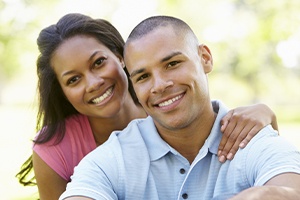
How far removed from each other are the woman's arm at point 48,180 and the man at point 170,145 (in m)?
0.79

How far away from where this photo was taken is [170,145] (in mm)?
2902

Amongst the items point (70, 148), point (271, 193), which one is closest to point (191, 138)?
point (271, 193)

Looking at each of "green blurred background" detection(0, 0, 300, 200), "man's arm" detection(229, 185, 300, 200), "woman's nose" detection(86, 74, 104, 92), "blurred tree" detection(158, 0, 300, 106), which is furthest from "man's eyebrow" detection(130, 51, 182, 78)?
"blurred tree" detection(158, 0, 300, 106)

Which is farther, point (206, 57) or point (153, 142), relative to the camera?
point (206, 57)

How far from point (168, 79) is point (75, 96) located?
3.03 feet

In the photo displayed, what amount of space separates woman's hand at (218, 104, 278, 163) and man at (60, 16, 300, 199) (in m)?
0.04

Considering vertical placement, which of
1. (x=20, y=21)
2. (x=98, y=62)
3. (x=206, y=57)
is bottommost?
(x=206, y=57)

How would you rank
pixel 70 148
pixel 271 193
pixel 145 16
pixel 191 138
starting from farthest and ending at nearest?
1. pixel 145 16
2. pixel 70 148
3. pixel 191 138
4. pixel 271 193

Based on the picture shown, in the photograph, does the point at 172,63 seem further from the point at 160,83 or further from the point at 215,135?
the point at 215,135

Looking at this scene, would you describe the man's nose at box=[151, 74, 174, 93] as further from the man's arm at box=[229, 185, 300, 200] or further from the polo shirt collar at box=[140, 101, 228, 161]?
the man's arm at box=[229, 185, 300, 200]

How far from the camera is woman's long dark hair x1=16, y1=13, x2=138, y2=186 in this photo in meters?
3.52

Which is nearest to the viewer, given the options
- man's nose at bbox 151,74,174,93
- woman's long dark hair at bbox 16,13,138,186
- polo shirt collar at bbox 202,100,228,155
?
man's nose at bbox 151,74,174,93

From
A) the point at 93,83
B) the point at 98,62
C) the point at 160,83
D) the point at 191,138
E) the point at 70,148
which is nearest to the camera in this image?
the point at 160,83

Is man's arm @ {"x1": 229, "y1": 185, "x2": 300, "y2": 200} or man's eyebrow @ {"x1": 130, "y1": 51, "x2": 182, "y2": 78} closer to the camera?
man's arm @ {"x1": 229, "y1": 185, "x2": 300, "y2": 200}
